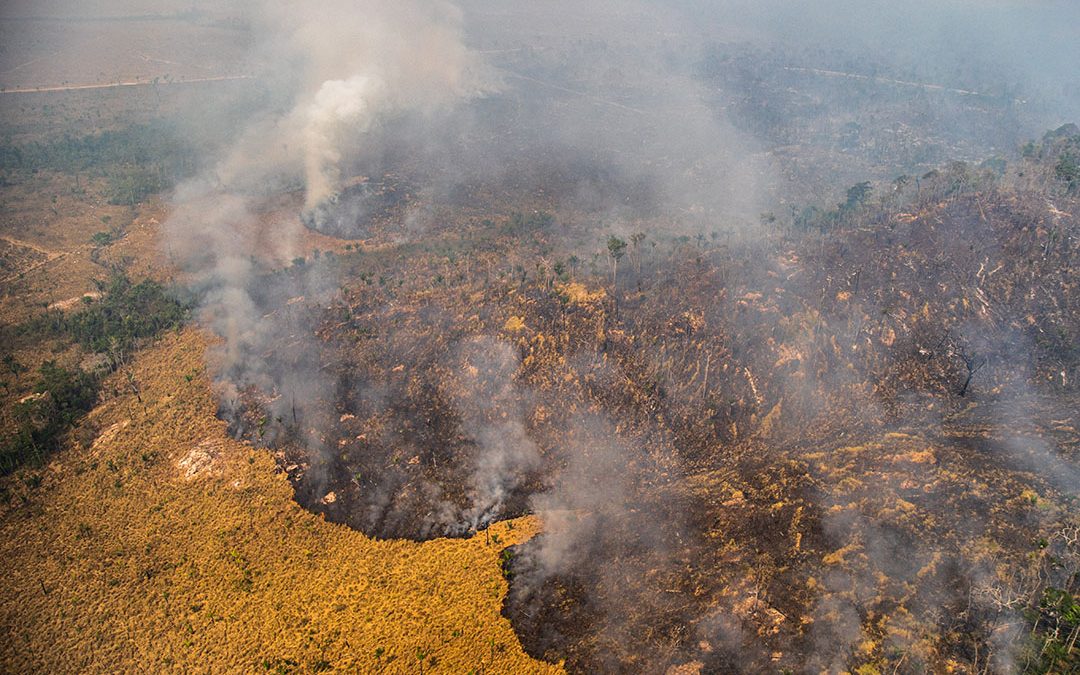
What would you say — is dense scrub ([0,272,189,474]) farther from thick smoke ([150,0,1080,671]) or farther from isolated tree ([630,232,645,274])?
isolated tree ([630,232,645,274])

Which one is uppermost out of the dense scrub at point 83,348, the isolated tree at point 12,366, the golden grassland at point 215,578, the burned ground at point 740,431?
the burned ground at point 740,431

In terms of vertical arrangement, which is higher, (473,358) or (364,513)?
(473,358)

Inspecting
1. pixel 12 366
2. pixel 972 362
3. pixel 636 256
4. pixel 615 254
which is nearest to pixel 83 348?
pixel 12 366

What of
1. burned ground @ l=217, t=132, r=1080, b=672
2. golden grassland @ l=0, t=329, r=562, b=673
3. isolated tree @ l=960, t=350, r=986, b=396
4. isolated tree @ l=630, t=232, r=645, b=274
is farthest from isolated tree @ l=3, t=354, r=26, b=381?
isolated tree @ l=960, t=350, r=986, b=396

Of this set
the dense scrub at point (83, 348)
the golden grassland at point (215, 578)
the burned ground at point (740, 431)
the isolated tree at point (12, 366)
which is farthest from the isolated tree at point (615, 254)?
the isolated tree at point (12, 366)

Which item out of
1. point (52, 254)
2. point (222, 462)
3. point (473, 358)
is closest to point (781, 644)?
point (473, 358)

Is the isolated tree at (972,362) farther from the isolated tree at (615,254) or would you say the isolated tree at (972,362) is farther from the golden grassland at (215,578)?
the golden grassland at (215,578)

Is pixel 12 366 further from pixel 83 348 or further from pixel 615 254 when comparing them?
pixel 615 254

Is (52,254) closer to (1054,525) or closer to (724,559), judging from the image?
(724,559)
